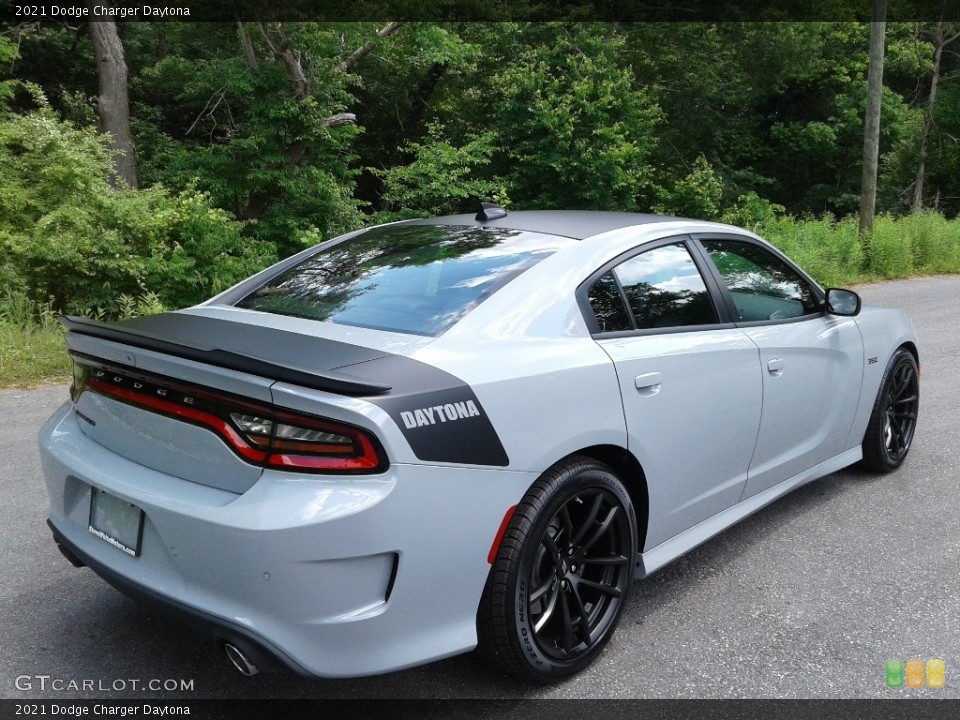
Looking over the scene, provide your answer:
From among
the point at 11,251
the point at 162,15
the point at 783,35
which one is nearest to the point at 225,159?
the point at 162,15

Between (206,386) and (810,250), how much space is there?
14519mm

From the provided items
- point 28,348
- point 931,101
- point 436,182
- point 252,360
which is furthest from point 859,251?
point 931,101

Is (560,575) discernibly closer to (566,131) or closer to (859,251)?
(859,251)

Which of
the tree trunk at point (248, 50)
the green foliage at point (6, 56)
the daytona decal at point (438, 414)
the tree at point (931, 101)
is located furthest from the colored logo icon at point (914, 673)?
the tree at point (931, 101)

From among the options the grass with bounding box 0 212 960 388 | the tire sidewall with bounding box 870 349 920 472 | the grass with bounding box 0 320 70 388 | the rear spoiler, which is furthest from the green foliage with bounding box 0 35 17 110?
the tire sidewall with bounding box 870 349 920 472

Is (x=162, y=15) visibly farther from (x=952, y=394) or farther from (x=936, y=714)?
(x=936, y=714)

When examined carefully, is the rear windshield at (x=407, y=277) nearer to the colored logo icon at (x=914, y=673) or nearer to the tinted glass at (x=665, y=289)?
the tinted glass at (x=665, y=289)

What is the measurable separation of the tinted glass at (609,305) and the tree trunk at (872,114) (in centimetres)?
1458

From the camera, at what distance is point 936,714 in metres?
2.78

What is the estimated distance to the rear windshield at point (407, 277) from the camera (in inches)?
121

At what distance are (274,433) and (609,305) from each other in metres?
1.44

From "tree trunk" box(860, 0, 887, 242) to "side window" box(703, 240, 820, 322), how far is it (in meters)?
13.2

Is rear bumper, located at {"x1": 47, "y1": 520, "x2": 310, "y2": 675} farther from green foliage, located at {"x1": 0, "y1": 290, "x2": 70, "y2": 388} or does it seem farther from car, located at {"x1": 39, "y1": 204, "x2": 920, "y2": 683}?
green foliage, located at {"x1": 0, "y1": 290, "x2": 70, "y2": 388}

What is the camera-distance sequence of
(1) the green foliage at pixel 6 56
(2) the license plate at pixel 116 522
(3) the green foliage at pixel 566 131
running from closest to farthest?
(2) the license plate at pixel 116 522 < (1) the green foliage at pixel 6 56 < (3) the green foliage at pixel 566 131
